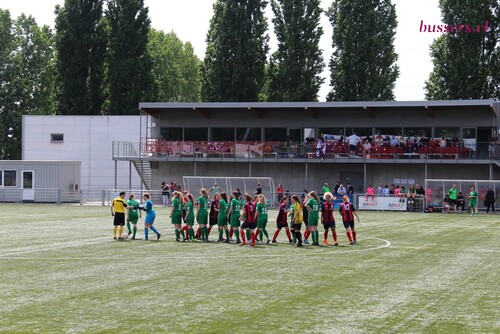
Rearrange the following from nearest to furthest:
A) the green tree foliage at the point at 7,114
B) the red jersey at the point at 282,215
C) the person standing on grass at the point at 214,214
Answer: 1. the red jersey at the point at 282,215
2. the person standing on grass at the point at 214,214
3. the green tree foliage at the point at 7,114

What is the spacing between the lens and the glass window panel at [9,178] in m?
54.7

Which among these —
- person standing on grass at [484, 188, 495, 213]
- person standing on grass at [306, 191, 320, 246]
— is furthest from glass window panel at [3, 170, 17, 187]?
person standing on grass at [306, 191, 320, 246]

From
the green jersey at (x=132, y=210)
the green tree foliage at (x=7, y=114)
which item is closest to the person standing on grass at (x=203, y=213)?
the green jersey at (x=132, y=210)

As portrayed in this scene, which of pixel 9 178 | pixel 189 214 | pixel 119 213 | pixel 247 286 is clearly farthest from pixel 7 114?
pixel 247 286

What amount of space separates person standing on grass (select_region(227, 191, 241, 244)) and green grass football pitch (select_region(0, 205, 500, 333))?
0.78m

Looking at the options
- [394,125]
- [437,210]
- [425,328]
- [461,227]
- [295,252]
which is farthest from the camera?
[394,125]

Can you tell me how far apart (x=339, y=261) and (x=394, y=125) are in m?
35.7

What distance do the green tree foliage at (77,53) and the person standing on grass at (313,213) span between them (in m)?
49.6

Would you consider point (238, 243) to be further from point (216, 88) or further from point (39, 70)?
point (39, 70)

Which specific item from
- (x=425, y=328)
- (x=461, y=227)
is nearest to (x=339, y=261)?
(x=425, y=328)

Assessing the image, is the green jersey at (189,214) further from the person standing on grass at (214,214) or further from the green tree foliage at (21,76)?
the green tree foliage at (21,76)

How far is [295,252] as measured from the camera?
22.9m

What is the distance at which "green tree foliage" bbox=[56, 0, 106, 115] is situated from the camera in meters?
71.6

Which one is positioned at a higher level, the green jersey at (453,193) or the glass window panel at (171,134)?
the glass window panel at (171,134)
